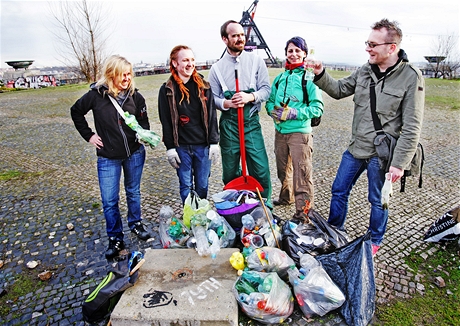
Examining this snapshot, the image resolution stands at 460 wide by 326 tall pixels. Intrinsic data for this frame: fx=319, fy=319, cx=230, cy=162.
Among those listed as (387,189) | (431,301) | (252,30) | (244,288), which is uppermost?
(252,30)

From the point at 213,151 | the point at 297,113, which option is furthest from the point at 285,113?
the point at 213,151

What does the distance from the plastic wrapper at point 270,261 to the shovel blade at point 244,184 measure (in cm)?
100

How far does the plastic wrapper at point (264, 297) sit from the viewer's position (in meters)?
2.41

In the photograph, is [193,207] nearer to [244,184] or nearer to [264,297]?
[244,184]

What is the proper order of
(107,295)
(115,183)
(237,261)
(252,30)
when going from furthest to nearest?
(252,30)
(115,183)
(237,261)
(107,295)

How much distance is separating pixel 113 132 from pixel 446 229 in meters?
3.63

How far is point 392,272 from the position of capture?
Result: 10.1 feet

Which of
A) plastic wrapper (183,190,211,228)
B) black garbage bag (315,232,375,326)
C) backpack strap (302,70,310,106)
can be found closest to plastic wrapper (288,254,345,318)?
black garbage bag (315,232,375,326)

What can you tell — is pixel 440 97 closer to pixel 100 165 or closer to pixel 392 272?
pixel 392 272

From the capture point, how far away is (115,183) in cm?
337

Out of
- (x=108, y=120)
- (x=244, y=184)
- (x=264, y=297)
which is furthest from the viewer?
(x=244, y=184)

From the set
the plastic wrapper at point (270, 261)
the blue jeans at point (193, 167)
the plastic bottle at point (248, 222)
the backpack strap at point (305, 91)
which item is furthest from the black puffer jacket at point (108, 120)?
the backpack strap at point (305, 91)

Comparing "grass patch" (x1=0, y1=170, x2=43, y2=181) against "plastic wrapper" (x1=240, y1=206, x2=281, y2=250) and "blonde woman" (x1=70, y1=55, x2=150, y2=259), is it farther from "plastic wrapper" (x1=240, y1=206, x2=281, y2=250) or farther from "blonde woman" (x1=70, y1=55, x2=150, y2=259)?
"plastic wrapper" (x1=240, y1=206, x2=281, y2=250)

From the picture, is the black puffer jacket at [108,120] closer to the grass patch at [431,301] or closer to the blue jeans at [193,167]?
the blue jeans at [193,167]
